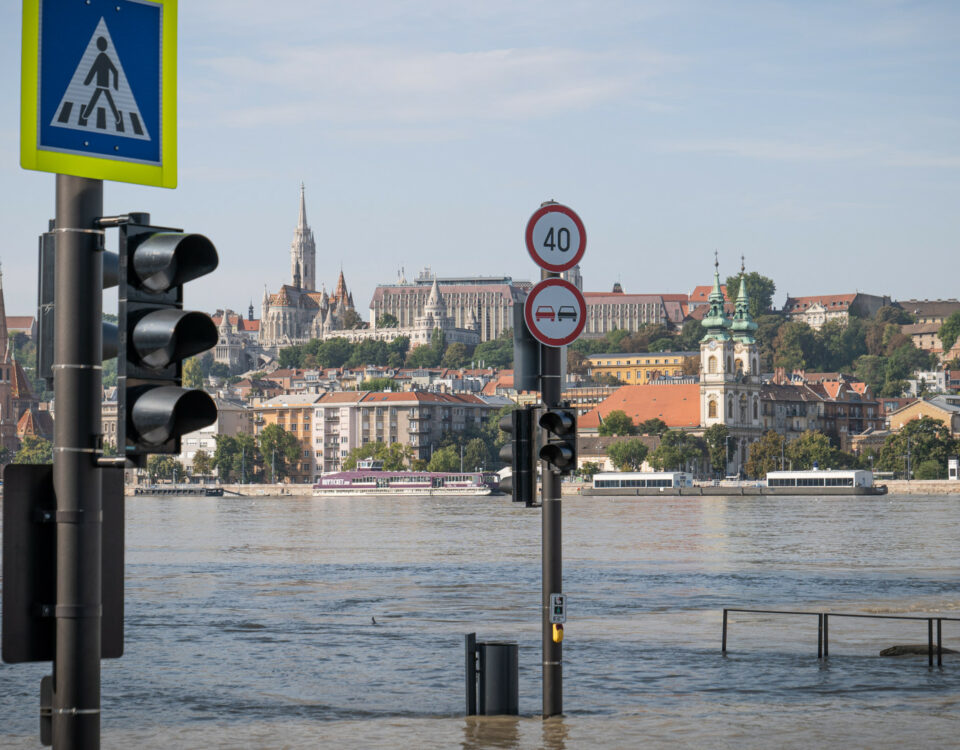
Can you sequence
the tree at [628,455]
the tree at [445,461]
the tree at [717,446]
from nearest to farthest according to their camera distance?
the tree at [628,455], the tree at [717,446], the tree at [445,461]

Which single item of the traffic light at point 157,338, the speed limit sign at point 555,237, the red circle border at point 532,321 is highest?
the speed limit sign at point 555,237

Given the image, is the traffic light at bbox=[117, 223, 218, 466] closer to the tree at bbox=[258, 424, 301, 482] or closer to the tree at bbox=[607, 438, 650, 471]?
the tree at bbox=[607, 438, 650, 471]

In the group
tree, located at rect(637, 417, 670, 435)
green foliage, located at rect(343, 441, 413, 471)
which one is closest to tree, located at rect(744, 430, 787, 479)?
tree, located at rect(637, 417, 670, 435)

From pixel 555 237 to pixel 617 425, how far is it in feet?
585

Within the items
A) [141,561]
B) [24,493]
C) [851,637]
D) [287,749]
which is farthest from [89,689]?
[141,561]

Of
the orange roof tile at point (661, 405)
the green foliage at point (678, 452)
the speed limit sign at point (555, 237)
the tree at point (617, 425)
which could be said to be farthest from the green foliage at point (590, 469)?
the speed limit sign at point (555, 237)

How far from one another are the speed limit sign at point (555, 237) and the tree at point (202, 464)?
607 feet

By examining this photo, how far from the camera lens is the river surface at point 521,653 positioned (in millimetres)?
15461

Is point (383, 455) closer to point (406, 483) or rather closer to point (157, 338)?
point (406, 483)

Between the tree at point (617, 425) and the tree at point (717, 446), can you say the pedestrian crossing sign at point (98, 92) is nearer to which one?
the tree at point (717, 446)

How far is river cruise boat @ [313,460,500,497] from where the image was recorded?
585ft

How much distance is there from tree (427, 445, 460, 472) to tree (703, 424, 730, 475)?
1166 inches

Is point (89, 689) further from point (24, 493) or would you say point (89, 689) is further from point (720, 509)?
point (720, 509)

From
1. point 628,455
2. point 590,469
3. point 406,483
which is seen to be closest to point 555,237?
point 628,455
